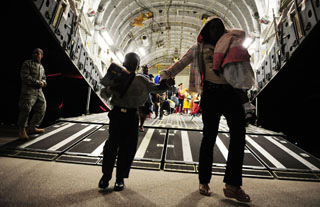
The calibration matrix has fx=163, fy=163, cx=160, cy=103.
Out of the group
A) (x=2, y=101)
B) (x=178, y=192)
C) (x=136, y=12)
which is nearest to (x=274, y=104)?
(x=178, y=192)

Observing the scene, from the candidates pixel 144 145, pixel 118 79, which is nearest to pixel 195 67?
pixel 118 79

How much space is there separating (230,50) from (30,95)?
13.0 ft

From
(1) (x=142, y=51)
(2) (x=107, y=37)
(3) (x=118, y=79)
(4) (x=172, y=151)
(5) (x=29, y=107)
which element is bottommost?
(4) (x=172, y=151)

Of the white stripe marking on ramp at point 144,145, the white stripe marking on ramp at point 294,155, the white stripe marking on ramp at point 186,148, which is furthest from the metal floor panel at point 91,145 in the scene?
the white stripe marking on ramp at point 294,155

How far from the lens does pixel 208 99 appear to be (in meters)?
1.87

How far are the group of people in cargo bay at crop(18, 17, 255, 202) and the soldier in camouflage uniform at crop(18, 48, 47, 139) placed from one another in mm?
2513

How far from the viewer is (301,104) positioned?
434cm

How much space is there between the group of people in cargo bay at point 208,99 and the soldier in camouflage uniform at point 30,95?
8.24 ft

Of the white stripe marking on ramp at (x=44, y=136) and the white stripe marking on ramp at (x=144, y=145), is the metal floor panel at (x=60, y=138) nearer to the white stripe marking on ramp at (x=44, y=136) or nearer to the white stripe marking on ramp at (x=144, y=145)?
the white stripe marking on ramp at (x=44, y=136)

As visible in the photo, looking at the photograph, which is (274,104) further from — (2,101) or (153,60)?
(153,60)

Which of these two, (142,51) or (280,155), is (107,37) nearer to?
(142,51)

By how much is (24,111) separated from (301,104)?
6696mm

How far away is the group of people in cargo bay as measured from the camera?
1.72 meters

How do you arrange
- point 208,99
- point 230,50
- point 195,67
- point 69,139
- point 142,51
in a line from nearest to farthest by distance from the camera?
point 230,50 → point 208,99 → point 195,67 → point 69,139 → point 142,51
